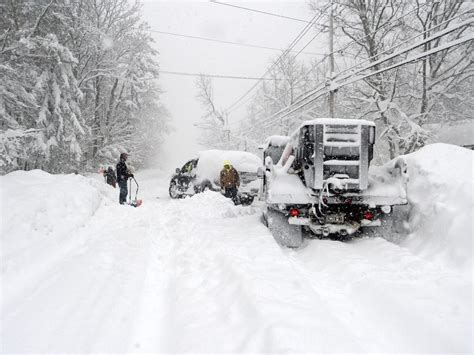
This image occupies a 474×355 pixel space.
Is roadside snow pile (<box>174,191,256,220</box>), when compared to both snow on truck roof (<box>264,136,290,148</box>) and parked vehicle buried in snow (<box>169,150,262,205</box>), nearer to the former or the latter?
parked vehicle buried in snow (<box>169,150,262,205</box>)

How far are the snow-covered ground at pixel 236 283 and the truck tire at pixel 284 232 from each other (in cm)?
16

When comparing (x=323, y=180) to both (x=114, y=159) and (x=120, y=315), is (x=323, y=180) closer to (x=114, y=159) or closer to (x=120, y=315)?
(x=120, y=315)

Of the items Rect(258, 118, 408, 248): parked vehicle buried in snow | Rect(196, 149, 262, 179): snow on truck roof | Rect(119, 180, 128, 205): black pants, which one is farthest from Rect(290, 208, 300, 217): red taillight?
Rect(119, 180, 128, 205): black pants

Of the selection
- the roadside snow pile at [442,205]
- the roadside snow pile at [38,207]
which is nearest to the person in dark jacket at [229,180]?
the roadside snow pile at [38,207]

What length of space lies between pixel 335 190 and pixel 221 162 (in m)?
7.51

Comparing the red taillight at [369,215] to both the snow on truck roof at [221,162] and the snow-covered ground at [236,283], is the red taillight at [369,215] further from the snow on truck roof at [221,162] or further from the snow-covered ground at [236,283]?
the snow on truck roof at [221,162]

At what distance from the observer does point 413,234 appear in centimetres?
→ 551

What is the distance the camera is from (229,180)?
36.2 feet

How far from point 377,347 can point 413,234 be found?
3.50m

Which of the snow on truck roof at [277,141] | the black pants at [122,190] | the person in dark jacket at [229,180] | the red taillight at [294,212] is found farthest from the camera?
the black pants at [122,190]

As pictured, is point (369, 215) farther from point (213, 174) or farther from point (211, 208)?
point (213, 174)

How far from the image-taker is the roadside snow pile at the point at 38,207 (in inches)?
204

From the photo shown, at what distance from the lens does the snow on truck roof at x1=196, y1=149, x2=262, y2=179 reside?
480 inches

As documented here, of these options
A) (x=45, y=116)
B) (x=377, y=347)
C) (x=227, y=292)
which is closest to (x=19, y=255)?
(x=227, y=292)
